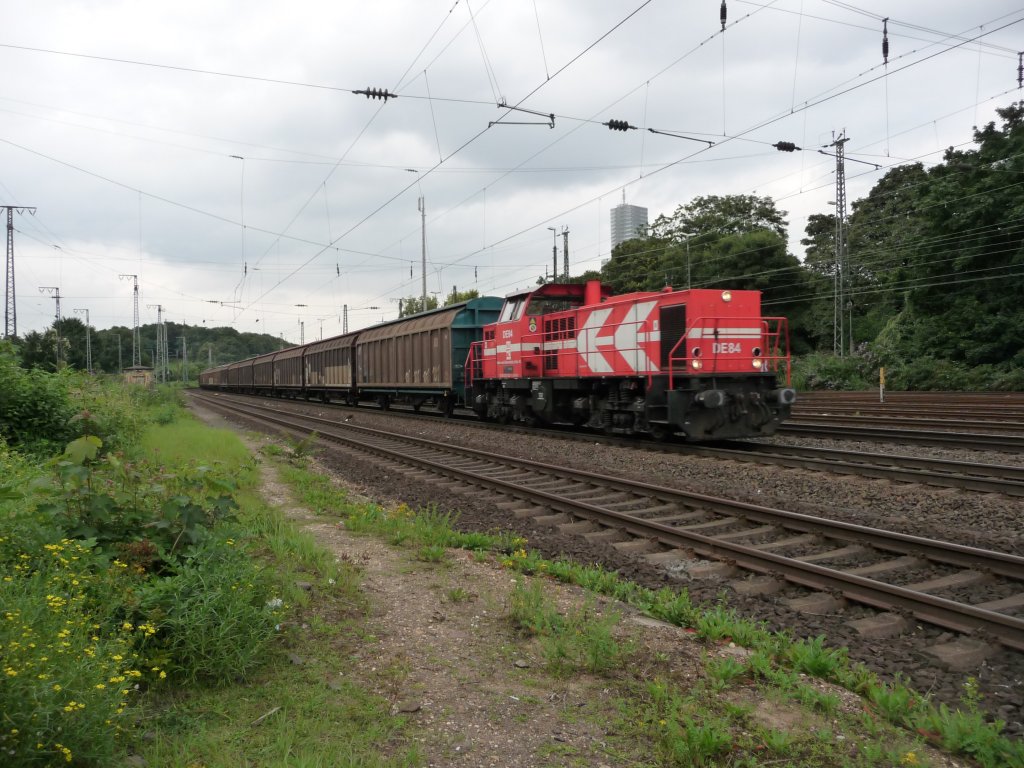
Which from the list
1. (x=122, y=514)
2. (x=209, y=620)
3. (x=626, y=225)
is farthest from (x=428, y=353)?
(x=626, y=225)

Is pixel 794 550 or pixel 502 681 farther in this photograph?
pixel 794 550

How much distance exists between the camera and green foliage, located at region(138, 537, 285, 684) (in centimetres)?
353

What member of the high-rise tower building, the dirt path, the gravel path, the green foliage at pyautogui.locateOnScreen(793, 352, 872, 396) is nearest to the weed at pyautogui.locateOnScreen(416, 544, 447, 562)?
the dirt path

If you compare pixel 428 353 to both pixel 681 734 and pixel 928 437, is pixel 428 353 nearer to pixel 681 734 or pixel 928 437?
pixel 928 437

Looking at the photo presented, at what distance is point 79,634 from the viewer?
3143 mm

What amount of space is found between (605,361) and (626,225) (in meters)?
47.8

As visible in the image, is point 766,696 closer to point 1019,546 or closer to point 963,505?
point 1019,546

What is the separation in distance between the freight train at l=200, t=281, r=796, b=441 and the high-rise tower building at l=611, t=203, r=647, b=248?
35.7 metres

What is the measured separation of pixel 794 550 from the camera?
596 centimetres

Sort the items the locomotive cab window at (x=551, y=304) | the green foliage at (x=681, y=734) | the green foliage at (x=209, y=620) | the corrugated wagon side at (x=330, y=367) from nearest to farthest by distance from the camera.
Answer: the green foliage at (x=681, y=734)
the green foliage at (x=209, y=620)
the locomotive cab window at (x=551, y=304)
the corrugated wagon side at (x=330, y=367)

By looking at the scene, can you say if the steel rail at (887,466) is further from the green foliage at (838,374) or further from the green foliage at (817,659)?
the green foliage at (838,374)

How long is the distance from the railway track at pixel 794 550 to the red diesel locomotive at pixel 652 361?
11.1ft

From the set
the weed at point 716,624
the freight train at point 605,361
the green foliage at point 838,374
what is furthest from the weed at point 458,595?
the green foliage at point 838,374

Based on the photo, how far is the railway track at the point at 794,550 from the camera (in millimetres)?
4500
